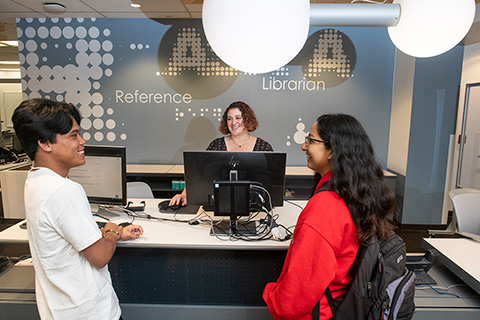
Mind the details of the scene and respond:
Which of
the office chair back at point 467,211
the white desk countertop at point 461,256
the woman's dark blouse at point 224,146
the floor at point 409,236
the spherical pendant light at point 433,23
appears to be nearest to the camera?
the spherical pendant light at point 433,23

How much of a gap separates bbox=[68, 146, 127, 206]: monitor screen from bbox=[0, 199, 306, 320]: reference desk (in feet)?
0.61

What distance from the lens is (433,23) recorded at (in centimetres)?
104

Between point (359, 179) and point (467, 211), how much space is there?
186 cm

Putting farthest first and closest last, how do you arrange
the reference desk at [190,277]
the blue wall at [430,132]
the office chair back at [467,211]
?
the blue wall at [430,132]
the office chair back at [467,211]
the reference desk at [190,277]

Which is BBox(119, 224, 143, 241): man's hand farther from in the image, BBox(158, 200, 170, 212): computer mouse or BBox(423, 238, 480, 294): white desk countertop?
BBox(423, 238, 480, 294): white desk countertop

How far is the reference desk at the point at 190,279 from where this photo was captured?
1.89 m

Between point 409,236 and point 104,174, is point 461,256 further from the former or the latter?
point 409,236

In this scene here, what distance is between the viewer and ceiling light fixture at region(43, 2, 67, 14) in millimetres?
3408

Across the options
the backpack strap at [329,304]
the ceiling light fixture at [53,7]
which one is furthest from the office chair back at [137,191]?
the ceiling light fixture at [53,7]

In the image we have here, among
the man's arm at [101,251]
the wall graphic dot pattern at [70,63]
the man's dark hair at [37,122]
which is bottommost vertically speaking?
the man's arm at [101,251]

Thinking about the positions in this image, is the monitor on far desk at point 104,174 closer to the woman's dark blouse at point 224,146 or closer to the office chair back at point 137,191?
the office chair back at point 137,191

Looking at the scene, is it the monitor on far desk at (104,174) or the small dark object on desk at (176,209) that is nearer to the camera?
the monitor on far desk at (104,174)

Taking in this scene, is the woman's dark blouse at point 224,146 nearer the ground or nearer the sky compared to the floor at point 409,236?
nearer the sky

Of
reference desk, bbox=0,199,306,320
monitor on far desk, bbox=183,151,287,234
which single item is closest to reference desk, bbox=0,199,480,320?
reference desk, bbox=0,199,306,320
